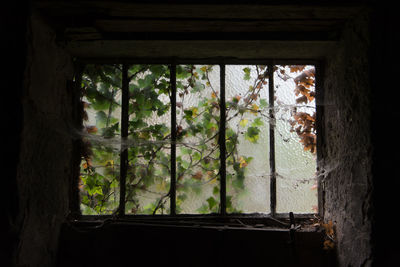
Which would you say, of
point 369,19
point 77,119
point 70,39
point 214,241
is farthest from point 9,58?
point 369,19

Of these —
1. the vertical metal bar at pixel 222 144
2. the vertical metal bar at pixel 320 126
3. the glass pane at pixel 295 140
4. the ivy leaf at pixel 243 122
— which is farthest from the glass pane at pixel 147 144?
the vertical metal bar at pixel 320 126

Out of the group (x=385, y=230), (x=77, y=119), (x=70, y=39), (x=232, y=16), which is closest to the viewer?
(x=385, y=230)

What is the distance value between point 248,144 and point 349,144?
0.53 metres

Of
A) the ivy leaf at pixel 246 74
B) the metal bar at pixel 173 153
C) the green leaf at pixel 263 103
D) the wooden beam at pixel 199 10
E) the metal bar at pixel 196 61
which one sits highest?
the wooden beam at pixel 199 10

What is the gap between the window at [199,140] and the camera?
63.0 inches

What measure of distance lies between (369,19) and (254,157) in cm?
88

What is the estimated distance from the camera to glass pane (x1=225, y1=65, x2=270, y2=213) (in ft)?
5.26

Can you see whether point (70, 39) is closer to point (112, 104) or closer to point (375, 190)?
point (112, 104)

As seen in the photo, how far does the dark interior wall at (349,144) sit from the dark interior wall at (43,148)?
1452mm

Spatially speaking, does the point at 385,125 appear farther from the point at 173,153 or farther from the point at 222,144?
the point at 173,153

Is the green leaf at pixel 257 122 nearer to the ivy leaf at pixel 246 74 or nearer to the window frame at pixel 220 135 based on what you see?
the window frame at pixel 220 135

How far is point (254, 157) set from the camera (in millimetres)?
1615

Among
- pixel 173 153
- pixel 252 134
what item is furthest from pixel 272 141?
pixel 173 153

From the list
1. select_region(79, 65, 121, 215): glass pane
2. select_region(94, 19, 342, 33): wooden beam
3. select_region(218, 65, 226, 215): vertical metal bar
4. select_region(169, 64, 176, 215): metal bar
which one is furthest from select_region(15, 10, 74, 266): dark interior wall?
select_region(218, 65, 226, 215): vertical metal bar
